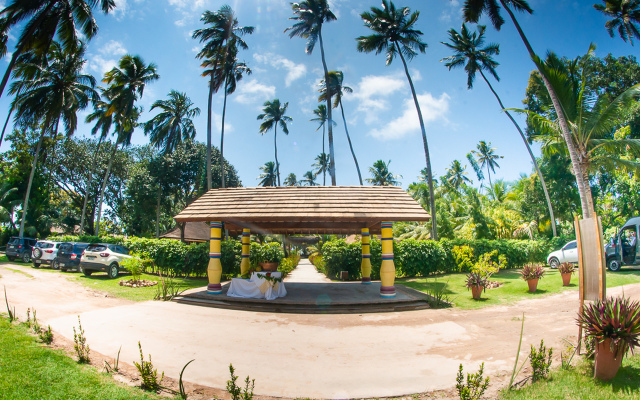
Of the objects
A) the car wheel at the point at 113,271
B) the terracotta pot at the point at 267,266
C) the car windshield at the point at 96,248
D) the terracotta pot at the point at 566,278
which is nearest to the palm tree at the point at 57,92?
the car windshield at the point at 96,248

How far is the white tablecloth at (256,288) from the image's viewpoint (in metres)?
10.3

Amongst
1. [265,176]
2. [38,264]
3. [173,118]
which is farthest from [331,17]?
[265,176]

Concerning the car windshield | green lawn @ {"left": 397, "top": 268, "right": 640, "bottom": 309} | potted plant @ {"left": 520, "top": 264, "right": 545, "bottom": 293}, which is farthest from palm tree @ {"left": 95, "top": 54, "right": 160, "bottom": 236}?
potted plant @ {"left": 520, "top": 264, "right": 545, "bottom": 293}

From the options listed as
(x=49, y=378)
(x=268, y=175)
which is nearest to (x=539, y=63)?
(x=49, y=378)

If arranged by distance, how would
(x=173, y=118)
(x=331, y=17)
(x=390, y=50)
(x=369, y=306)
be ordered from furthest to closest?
1. (x=173, y=118)
2. (x=331, y=17)
3. (x=390, y=50)
4. (x=369, y=306)

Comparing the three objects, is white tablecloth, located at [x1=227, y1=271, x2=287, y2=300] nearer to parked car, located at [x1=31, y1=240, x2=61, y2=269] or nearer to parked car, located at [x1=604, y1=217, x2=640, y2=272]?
parked car, located at [x1=31, y1=240, x2=61, y2=269]

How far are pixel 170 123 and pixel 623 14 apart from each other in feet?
112

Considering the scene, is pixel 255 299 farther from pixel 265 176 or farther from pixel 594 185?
pixel 265 176

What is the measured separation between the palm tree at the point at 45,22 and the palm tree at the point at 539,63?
19184 mm

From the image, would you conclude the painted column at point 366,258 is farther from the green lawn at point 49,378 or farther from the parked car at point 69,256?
the parked car at point 69,256

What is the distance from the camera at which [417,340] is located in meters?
6.41

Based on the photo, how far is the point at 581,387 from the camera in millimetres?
4102

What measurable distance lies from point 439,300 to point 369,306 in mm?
2303

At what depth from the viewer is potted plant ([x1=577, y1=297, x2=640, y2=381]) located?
164 inches
